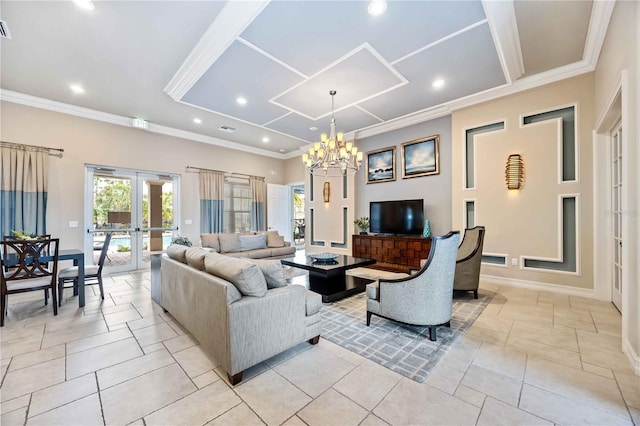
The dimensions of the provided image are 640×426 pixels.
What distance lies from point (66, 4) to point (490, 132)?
5696 millimetres

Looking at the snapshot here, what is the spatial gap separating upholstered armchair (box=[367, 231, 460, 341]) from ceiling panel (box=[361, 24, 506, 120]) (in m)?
2.32

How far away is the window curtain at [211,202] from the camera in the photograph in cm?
638

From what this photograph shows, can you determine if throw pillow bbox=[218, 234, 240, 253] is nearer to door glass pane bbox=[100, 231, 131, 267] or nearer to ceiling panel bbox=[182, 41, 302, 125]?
door glass pane bbox=[100, 231, 131, 267]

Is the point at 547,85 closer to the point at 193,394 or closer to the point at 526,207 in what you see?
the point at 526,207

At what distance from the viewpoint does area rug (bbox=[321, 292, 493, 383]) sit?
6.73 ft

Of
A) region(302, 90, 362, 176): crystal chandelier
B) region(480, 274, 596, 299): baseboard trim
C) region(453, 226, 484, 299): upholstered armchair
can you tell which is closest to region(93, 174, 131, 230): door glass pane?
region(302, 90, 362, 176): crystal chandelier

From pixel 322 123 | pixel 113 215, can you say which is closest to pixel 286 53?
pixel 322 123

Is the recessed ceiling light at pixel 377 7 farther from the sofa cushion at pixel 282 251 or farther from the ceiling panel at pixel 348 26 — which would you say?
the sofa cushion at pixel 282 251

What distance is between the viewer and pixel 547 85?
3.83 m

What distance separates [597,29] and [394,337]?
399 cm

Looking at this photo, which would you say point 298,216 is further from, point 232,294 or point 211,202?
point 232,294

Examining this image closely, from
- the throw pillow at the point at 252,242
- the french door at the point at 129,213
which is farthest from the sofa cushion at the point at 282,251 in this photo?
the french door at the point at 129,213

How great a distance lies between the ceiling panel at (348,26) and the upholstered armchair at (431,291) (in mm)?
2219

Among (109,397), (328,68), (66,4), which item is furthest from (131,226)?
(328,68)
